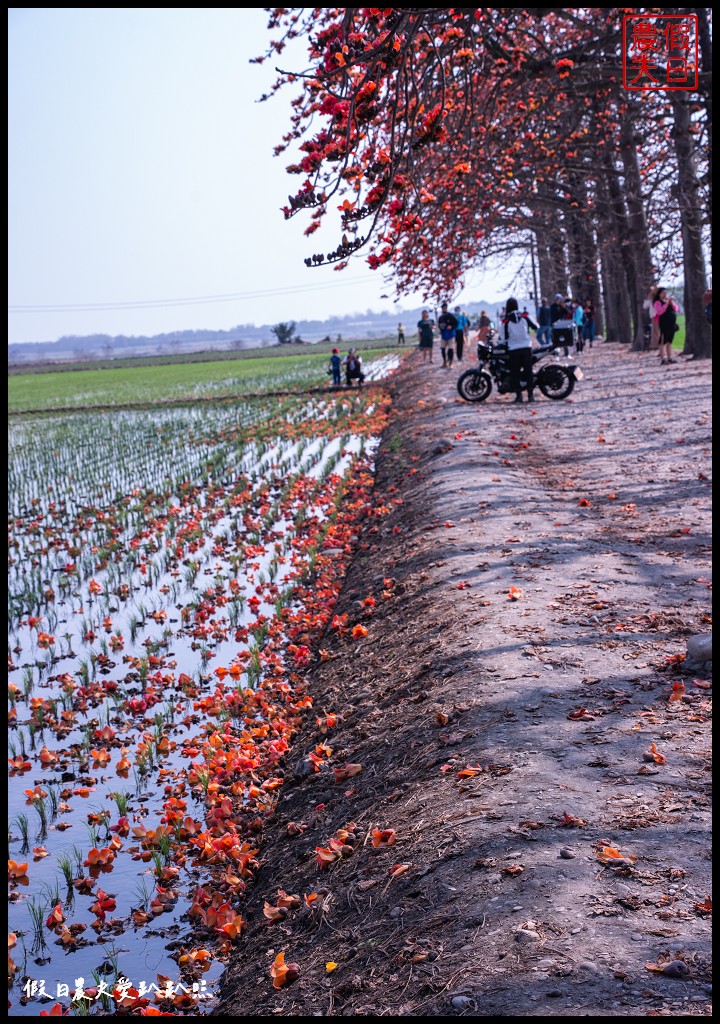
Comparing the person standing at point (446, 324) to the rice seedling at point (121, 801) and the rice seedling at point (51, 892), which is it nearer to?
the rice seedling at point (121, 801)

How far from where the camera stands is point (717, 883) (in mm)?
2914

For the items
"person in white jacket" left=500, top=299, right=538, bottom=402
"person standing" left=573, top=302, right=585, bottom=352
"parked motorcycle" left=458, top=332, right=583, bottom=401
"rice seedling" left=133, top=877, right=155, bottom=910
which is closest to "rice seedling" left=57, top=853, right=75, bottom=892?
"rice seedling" left=133, top=877, right=155, bottom=910

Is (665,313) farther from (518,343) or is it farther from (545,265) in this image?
(545,265)

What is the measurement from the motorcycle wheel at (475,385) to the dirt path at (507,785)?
10.1m

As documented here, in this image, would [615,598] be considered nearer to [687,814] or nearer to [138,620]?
[687,814]

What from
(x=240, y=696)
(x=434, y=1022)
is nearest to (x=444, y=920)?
(x=434, y=1022)

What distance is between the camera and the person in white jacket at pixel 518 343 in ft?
57.5

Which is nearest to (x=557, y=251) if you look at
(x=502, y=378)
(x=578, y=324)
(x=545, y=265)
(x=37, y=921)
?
(x=545, y=265)

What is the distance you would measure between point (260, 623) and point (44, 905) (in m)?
4.18

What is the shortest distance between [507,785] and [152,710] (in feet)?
11.6

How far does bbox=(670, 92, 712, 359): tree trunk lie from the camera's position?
18177 mm

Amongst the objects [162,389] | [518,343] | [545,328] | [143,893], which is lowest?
[143,893]

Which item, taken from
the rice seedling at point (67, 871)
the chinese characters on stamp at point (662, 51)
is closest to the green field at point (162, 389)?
the chinese characters on stamp at point (662, 51)

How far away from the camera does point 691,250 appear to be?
2222 centimetres
